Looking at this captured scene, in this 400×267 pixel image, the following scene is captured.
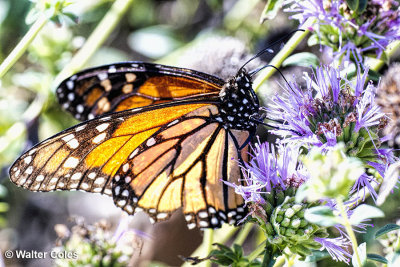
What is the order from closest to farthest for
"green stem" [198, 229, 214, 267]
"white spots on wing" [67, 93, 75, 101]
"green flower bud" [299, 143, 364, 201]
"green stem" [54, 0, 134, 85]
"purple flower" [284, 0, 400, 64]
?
"green flower bud" [299, 143, 364, 201] → "purple flower" [284, 0, 400, 64] → "green stem" [198, 229, 214, 267] → "white spots on wing" [67, 93, 75, 101] → "green stem" [54, 0, 134, 85]

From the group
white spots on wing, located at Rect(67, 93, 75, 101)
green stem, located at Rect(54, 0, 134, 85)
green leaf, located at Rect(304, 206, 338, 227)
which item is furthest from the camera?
green stem, located at Rect(54, 0, 134, 85)

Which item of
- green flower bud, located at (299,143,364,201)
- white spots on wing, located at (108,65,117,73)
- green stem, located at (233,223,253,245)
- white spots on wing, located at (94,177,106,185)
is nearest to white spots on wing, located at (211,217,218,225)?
green stem, located at (233,223,253,245)

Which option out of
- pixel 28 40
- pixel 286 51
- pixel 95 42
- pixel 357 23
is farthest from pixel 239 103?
pixel 95 42

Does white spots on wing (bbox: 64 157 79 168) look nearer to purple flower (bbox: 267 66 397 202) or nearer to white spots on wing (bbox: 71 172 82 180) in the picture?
white spots on wing (bbox: 71 172 82 180)

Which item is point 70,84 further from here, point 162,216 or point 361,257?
point 361,257

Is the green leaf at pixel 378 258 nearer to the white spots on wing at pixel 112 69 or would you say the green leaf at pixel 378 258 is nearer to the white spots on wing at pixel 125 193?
the white spots on wing at pixel 125 193

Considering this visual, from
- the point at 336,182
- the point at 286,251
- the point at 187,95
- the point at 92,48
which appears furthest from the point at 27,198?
the point at 336,182
